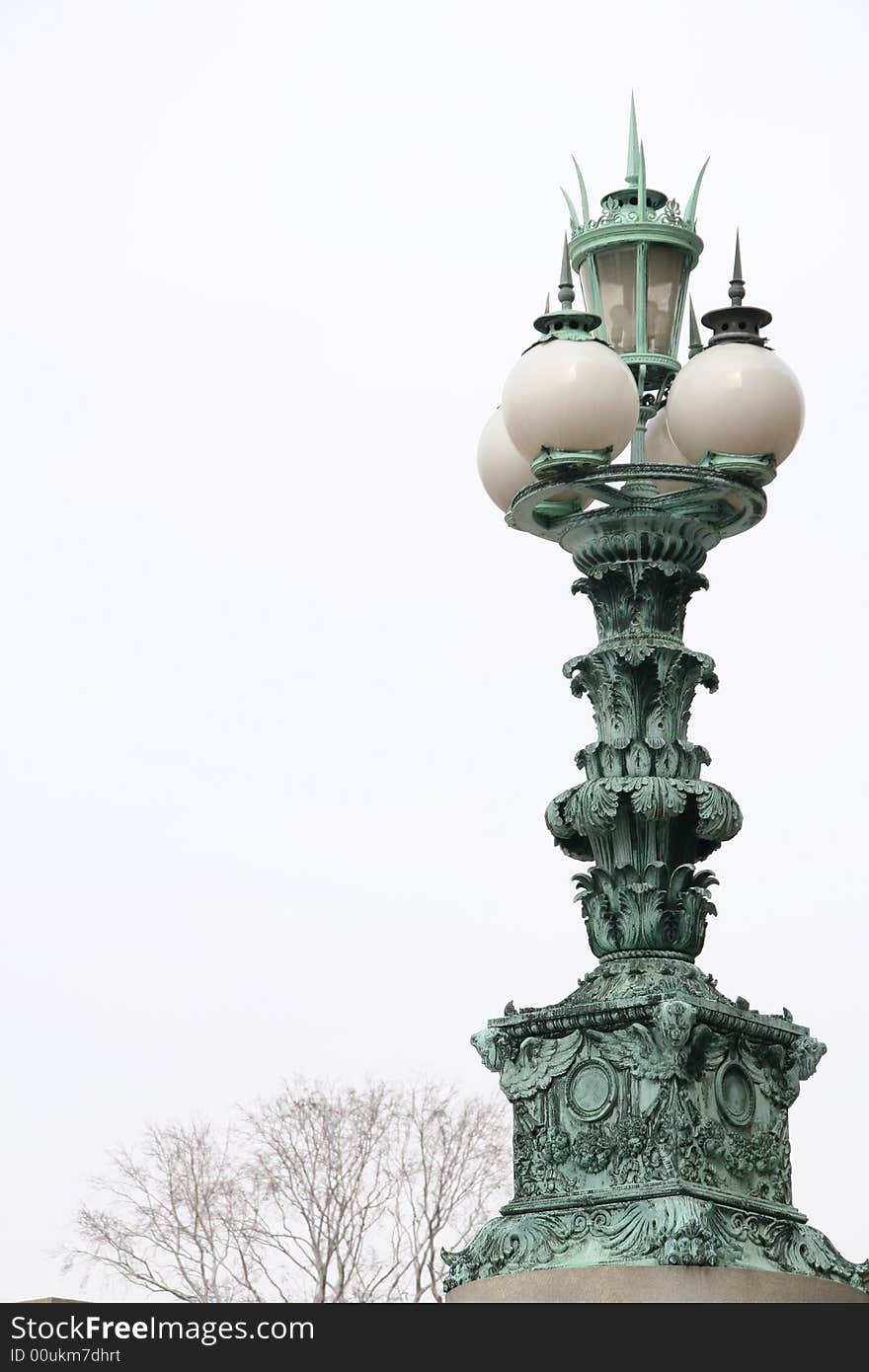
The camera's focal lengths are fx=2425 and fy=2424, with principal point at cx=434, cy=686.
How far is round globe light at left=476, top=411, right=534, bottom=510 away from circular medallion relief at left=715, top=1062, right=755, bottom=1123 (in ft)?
10.3

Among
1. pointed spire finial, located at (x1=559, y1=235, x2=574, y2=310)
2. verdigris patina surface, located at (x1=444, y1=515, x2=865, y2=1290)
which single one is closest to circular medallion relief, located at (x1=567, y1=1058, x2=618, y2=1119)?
verdigris patina surface, located at (x1=444, y1=515, x2=865, y2=1290)

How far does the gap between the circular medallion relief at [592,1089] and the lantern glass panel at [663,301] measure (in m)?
3.92

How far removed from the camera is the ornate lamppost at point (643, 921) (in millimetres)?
10961

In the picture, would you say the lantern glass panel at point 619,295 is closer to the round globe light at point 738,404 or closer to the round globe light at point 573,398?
the round globe light at point 738,404

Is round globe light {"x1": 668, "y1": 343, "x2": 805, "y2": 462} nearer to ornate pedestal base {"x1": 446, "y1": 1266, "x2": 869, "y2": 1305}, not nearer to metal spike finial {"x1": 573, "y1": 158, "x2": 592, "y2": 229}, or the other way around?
metal spike finial {"x1": 573, "y1": 158, "x2": 592, "y2": 229}

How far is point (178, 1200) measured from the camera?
105 feet

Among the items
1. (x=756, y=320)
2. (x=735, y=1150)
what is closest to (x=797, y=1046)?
(x=735, y=1150)

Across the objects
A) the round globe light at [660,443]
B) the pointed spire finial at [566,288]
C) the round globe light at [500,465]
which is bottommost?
the round globe light at [500,465]

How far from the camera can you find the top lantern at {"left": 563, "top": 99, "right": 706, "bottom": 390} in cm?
1273

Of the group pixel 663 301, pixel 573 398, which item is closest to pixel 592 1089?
pixel 573 398

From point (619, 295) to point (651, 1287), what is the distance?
524cm

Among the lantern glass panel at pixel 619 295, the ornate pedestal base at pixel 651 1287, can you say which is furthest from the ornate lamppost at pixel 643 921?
the lantern glass panel at pixel 619 295

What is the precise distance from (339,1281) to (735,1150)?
65.4 feet
